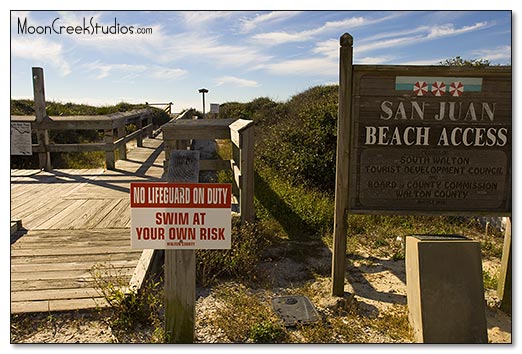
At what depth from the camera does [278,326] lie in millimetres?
3330

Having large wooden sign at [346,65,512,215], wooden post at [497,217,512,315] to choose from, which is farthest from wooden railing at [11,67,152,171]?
wooden post at [497,217,512,315]

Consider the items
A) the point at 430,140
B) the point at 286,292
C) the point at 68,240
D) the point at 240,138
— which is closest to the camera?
the point at 430,140

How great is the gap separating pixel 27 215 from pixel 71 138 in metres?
10.7

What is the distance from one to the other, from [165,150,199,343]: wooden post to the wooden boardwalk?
2.78ft

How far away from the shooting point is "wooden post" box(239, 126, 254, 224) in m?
5.03

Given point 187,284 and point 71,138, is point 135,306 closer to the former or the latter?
point 187,284

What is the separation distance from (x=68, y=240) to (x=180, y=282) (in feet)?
8.42

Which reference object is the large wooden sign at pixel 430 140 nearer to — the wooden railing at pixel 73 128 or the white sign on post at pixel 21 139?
the wooden railing at pixel 73 128

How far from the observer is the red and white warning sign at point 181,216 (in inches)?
102

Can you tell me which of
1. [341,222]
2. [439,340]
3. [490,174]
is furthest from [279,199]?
[439,340]

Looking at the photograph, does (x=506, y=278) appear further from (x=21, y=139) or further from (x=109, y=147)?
(x=21, y=139)

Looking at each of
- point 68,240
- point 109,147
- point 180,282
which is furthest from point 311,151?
point 180,282

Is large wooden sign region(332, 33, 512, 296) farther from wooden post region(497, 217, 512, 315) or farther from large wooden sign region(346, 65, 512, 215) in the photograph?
wooden post region(497, 217, 512, 315)

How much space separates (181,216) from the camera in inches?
103
